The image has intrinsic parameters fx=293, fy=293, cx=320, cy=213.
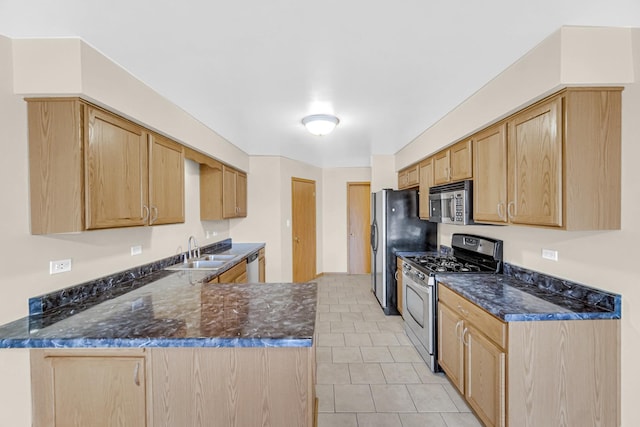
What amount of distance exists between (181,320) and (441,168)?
277 cm

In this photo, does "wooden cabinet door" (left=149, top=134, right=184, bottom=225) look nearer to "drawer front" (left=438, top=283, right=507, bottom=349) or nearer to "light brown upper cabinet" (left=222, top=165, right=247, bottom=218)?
"light brown upper cabinet" (left=222, top=165, right=247, bottom=218)

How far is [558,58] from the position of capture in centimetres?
153

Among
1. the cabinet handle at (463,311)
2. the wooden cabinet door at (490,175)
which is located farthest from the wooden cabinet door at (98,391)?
the wooden cabinet door at (490,175)

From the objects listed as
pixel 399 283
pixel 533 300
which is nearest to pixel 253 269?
pixel 399 283

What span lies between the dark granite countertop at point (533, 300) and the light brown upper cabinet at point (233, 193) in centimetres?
284

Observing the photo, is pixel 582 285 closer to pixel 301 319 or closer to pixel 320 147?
pixel 301 319

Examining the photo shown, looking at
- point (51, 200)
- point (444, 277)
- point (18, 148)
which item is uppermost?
point (18, 148)

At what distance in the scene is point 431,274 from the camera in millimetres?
2582

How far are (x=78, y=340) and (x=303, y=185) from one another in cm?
463

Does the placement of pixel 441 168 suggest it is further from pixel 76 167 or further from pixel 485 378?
pixel 76 167

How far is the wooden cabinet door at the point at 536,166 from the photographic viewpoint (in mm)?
1630

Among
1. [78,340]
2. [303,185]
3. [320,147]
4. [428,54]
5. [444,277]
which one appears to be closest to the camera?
[78,340]

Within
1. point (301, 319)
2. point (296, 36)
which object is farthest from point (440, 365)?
point (296, 36)

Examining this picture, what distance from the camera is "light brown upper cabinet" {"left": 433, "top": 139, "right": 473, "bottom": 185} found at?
2584 millimetres
